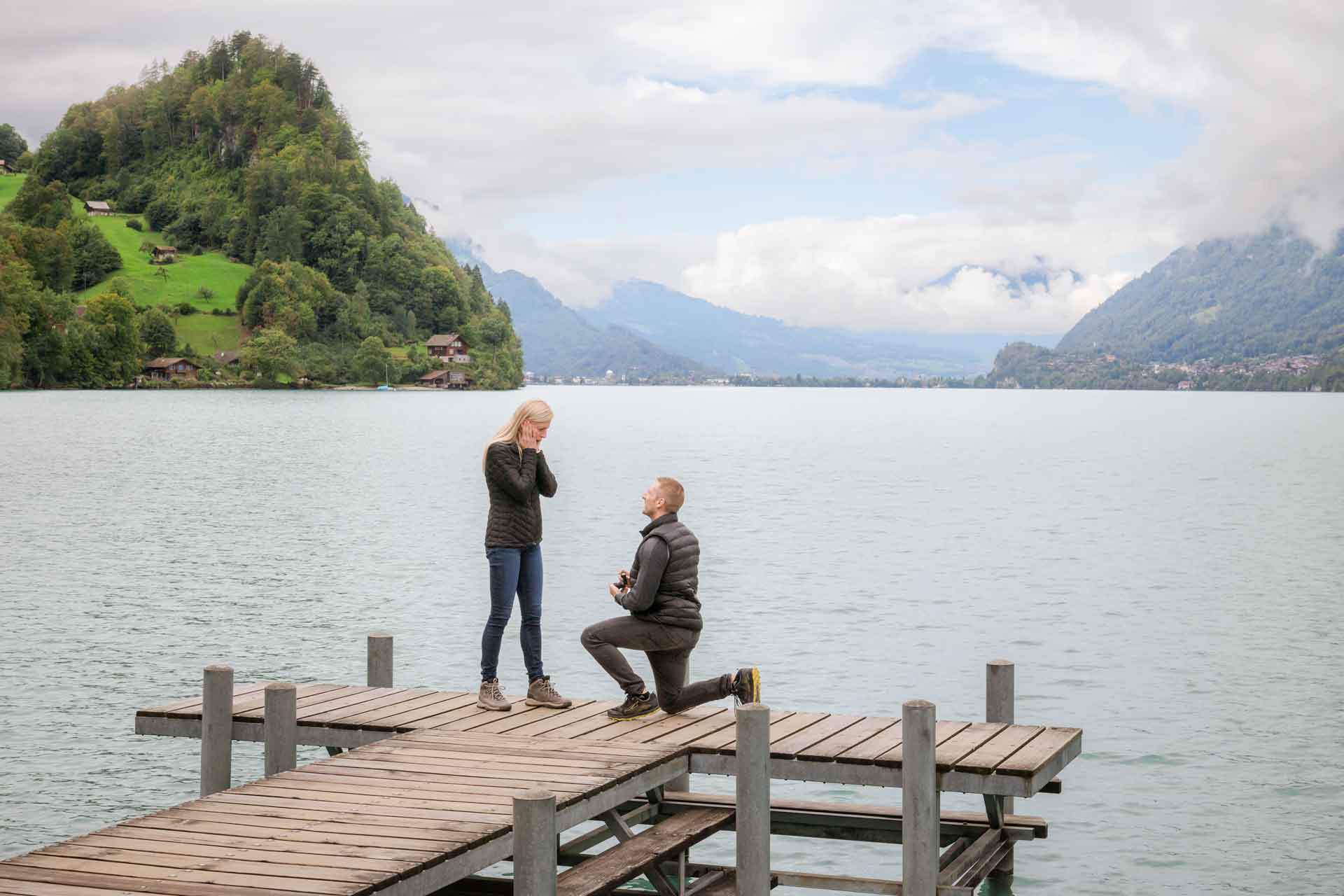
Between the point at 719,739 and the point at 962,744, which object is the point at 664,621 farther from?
the point at 962,744

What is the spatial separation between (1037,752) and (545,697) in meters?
4.53

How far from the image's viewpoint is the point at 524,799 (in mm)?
8688

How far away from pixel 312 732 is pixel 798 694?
1199 centimetres

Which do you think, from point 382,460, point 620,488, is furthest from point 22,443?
point 620,488

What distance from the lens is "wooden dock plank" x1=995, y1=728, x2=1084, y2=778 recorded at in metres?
10.8

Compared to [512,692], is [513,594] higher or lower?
higher

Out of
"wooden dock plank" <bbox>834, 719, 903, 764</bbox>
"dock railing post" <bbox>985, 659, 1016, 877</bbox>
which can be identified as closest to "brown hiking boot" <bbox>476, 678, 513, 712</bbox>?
"wooden dock plank" <bbox>834, 719, 903, 764</bbox>

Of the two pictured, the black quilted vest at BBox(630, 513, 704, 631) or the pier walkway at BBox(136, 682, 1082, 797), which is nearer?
the pier walkway at BBox(136, 682, 1082, 797)

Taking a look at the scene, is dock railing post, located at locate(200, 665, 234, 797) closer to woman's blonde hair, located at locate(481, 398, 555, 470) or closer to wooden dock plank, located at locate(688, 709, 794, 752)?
woman's blonde hair, located at locate(481, 398, 555, 470)

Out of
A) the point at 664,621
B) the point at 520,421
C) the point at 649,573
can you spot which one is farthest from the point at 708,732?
the point at 520,421

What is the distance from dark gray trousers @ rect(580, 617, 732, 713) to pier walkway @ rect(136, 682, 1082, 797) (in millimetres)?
257

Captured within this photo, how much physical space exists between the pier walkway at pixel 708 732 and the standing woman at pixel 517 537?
256mm

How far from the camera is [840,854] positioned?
605 inches

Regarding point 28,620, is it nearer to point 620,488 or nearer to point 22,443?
point 620,488
